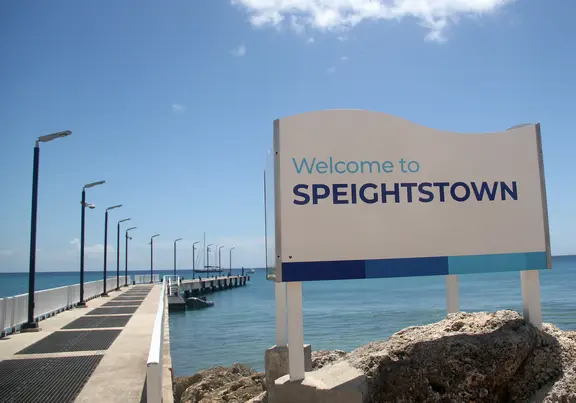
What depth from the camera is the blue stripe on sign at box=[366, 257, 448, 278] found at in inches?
283

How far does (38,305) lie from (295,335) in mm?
12694

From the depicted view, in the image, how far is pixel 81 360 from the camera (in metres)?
9.31

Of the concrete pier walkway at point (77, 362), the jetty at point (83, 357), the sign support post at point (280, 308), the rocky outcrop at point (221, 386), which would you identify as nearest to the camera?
the jetty at point (83, 357)

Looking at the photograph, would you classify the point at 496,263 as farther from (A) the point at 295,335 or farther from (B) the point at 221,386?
(B) the point at 221,386

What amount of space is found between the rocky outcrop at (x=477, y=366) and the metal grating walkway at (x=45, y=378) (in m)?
4.34

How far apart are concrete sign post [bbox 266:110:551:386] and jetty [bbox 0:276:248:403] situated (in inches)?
95.9

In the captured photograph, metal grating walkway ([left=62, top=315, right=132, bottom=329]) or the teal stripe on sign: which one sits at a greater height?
the teal stripe on sign

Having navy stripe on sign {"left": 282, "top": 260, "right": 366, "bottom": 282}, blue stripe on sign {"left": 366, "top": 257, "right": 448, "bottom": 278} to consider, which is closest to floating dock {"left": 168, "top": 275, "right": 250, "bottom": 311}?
navy stripe on sign {"left": 282, "top": 260, "right": 366, "bottom": 282}

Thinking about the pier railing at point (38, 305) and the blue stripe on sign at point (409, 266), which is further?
the pier railing at point (38, 305)

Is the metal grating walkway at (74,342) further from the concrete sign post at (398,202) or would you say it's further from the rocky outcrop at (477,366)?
the rocky outcrop at (477,366)

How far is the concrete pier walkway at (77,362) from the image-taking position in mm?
7062


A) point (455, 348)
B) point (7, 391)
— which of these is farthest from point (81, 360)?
point (455, 348)

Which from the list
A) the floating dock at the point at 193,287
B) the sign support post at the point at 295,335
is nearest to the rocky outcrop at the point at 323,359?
the sign support post at the point at 295,335

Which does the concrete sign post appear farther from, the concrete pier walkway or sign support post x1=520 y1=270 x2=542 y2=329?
the concrete pier walkway
